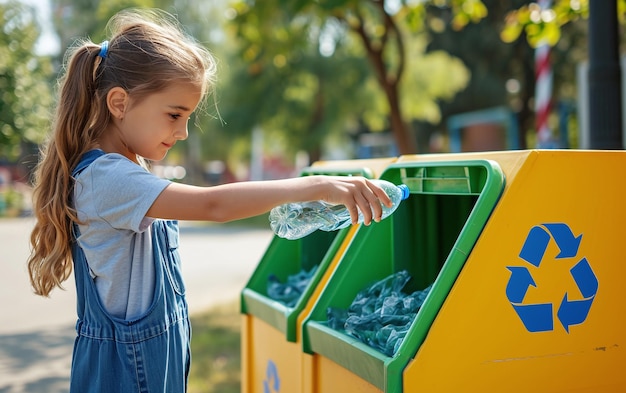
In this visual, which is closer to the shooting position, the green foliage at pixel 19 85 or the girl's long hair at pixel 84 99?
the girl's long hair at pixel 84 99

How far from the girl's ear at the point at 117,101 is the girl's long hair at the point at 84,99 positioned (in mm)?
17

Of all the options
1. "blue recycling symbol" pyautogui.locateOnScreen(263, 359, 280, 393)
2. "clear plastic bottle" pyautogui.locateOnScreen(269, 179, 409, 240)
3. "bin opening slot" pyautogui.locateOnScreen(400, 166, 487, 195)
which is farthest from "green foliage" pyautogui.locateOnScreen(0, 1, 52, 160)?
"bin opening slot" pyautogui.locateOnScreen(400, 166, 487, 195)

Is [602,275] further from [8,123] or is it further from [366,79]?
[366,79]

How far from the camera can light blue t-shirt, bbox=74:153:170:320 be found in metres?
1.71

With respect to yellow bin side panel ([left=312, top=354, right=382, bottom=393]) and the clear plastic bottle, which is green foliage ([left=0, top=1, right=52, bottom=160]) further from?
yellow bin side panel ([left=312, top=354, right=382, bottom=393])

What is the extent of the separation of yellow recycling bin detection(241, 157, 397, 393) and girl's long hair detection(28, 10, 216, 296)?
888 millimetres

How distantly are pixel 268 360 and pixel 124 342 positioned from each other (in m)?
1.18

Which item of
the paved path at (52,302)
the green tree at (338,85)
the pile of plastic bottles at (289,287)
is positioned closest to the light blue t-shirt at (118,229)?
the paved path at (52,302)

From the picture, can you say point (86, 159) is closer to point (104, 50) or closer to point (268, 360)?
point (104, 50)

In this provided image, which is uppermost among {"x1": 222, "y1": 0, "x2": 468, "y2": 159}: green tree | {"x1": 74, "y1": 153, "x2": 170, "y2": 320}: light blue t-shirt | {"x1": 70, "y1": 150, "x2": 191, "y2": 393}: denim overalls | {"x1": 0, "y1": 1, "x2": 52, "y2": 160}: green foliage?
{"x1": 222, "y1": 0, "x2": 468, "y2": 159}: green tree

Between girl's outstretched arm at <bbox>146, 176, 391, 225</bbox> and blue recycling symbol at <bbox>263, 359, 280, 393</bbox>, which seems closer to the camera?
girl's outstretched arm at <bbox>146, 176, 391, 225</bbox>

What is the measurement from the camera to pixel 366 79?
20.2 metres

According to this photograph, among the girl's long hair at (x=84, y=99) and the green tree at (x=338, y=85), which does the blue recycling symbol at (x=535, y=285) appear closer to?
the girl's long hair at (x=84, y=99)

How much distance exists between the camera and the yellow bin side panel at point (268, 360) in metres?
2.58
